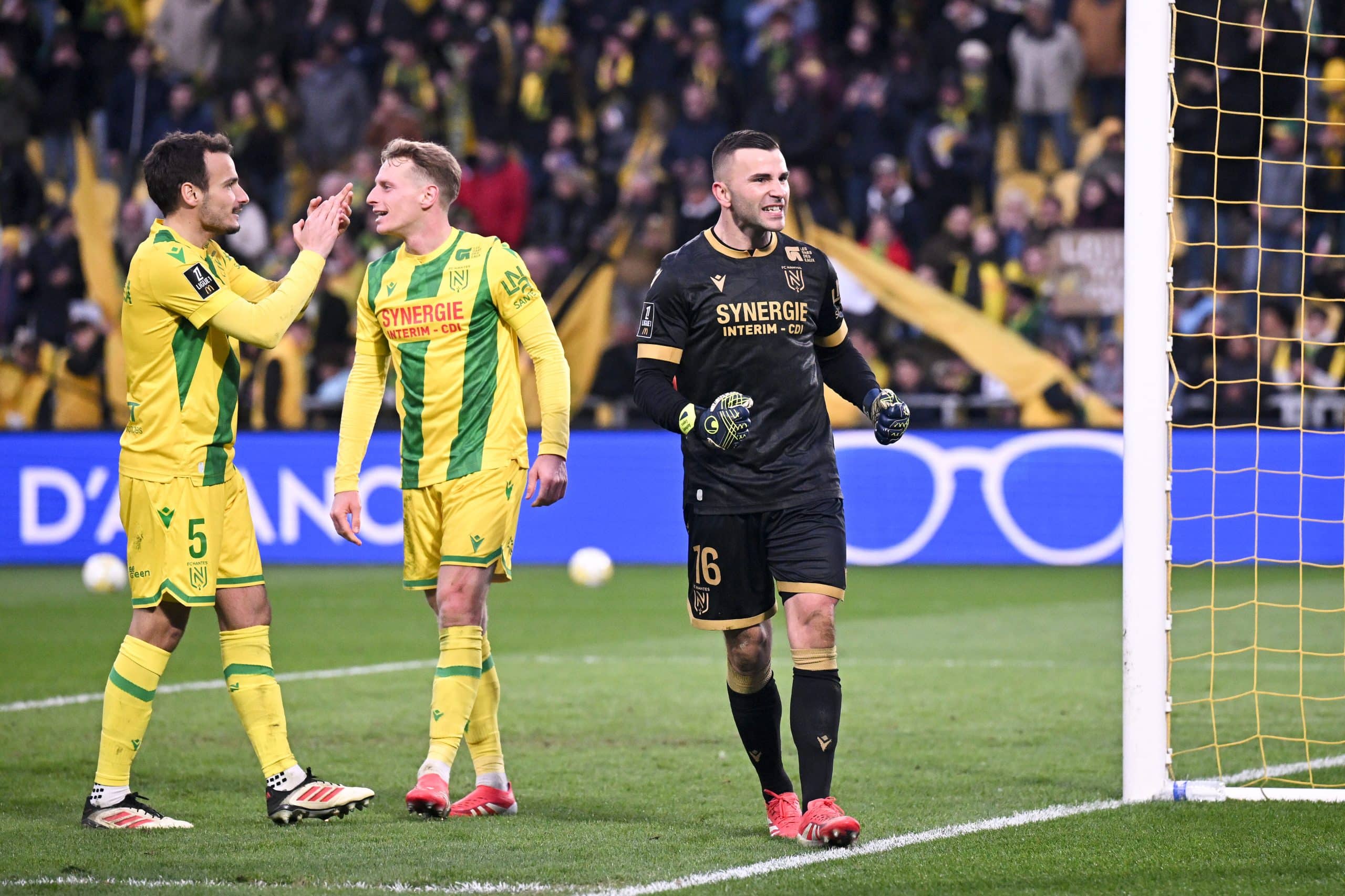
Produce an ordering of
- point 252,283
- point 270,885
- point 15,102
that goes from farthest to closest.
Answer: point 15,102, point 252,283, point 270,885

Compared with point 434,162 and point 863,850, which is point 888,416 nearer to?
point 863,850

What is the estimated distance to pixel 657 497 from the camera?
46.5 feet

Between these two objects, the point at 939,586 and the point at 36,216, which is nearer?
the point at 939,586

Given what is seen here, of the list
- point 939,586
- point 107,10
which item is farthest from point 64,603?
point 107,10

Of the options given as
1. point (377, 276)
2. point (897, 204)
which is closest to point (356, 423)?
point (377, 276)

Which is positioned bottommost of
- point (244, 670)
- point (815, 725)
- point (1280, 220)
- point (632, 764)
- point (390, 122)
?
point (632, 764)

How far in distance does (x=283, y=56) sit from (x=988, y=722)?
1312 centimetres

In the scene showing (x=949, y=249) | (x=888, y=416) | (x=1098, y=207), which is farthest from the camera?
(x=949, y=249)

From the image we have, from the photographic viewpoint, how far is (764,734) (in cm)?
513

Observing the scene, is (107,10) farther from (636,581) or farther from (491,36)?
(636,581)

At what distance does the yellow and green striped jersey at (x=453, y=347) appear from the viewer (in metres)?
5.38

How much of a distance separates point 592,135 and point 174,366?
1197 cm

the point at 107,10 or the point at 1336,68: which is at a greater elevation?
the point at 107,10

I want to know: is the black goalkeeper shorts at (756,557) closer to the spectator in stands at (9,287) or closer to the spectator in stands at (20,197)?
the spectator in stands at (9,287)
